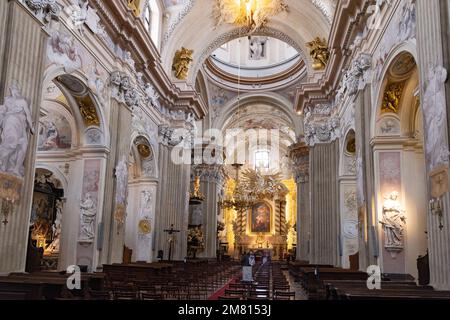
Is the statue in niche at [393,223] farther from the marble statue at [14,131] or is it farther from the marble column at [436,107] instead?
the marble statue at [14,131]

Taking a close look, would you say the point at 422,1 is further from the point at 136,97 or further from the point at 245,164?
the point at 245,164

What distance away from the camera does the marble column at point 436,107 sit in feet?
21.4

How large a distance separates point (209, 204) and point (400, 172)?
59.2ft

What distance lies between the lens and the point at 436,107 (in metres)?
6.76

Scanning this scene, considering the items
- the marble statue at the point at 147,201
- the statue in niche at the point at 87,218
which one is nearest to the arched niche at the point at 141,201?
the marble statue at the point at 147,201

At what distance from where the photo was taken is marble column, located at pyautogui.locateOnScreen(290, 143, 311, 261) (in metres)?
25.3

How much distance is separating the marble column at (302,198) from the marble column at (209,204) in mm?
4930

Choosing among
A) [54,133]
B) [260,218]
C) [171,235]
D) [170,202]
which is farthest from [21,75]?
[260,218]

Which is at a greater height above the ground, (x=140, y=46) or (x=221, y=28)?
(x=221, y=28)

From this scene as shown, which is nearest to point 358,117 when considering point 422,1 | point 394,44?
point 394,44

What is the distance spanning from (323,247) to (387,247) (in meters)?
7.48

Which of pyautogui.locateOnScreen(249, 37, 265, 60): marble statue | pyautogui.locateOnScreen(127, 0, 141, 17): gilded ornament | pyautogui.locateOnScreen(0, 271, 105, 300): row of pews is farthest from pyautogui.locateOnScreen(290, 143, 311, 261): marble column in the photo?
pyautogui.locateOnScreen(0, 271, 105, 300): row of pews

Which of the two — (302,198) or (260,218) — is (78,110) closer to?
(302,198)

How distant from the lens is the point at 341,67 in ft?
50.1
